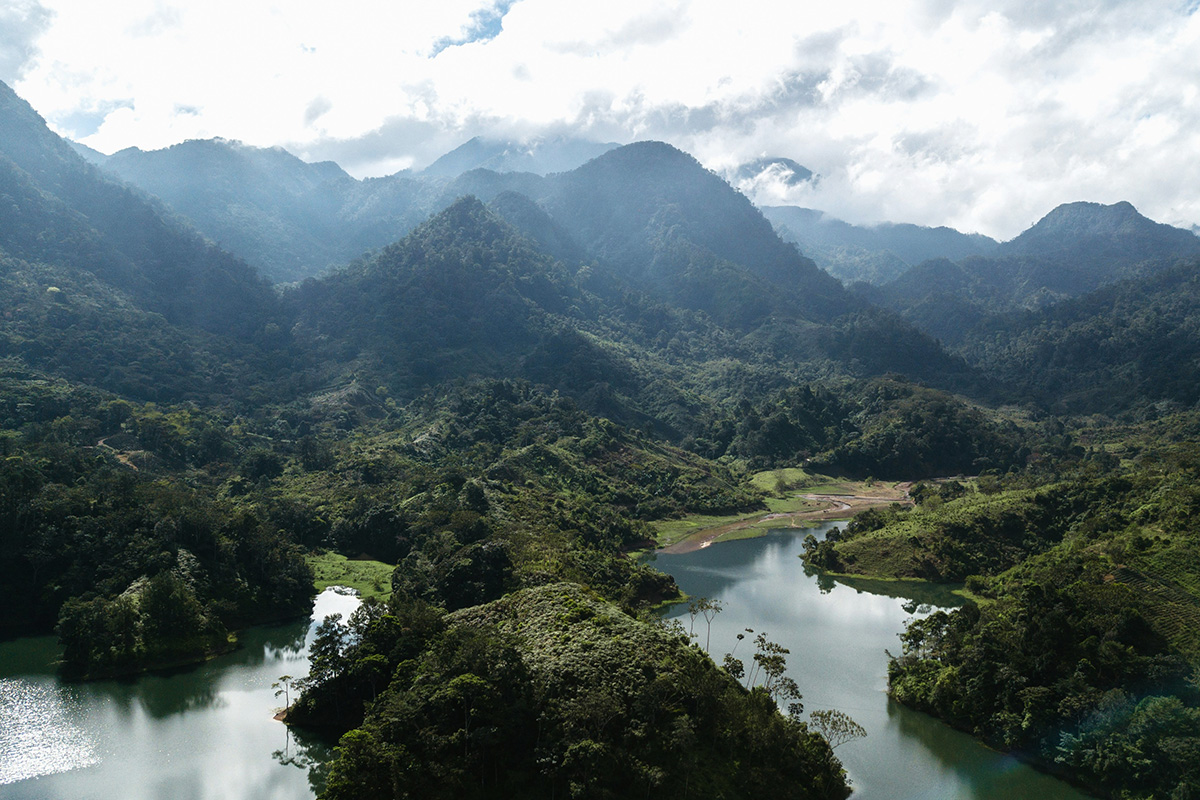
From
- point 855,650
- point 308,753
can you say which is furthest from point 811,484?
point 308,753

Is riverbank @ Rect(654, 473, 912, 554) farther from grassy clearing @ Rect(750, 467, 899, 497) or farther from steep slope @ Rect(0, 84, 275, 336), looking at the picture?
steep slope @ Rect(0, 84, 275, 336)

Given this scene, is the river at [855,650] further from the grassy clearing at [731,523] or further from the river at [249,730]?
the grassy clearing at [731,523]

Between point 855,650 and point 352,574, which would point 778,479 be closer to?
point 855,650

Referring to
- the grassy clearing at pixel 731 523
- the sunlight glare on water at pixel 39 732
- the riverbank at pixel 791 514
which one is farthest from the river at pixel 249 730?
the grassy clearing at pixel 731 523

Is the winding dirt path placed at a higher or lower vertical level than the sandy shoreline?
higher

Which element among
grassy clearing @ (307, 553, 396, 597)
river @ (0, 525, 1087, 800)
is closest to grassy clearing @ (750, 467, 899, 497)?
river @ (0, 525, 1087, 800)

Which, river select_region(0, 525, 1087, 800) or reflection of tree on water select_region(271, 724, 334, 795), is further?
reflection of tree on water select_region(271, 724, 334, 795)
